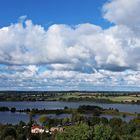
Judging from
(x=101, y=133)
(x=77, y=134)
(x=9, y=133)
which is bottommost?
(x=9, y=133)

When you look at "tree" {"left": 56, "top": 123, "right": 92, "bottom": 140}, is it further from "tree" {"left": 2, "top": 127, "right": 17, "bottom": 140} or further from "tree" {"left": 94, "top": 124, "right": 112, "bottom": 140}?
"tree" {"left": 2, "top": 127, "right": 17, "bottom": 140}

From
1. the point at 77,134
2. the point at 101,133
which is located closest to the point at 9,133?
the point at 101,133

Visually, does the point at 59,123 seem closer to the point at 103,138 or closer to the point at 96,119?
the point at 96,119

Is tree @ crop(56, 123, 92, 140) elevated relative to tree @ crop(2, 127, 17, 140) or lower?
elevated

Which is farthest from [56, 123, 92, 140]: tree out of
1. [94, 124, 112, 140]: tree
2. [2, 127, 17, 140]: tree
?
[2, 127, 17, 140]: tree

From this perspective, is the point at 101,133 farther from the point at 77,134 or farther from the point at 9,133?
the point at 9,133

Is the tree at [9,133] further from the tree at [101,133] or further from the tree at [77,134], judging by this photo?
the tree at [77,134]

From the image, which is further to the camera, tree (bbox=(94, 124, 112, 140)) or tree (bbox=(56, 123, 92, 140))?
tree (bbox=(94, 124, 112, 140))

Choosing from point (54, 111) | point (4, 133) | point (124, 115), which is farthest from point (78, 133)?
point (54, 111)

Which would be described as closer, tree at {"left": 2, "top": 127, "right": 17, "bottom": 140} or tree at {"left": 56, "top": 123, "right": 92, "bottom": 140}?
tree at {"left": 56, "top": 123, "right": 92, "bottom": 140}

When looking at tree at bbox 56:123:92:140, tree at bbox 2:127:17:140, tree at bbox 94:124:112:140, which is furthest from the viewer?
tree at bbox 2:127:17:140

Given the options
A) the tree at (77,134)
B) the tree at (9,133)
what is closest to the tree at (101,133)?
the tree at (77,134)

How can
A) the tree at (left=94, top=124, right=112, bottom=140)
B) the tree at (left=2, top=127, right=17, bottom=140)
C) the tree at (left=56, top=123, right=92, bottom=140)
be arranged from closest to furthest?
the tree at (left=56, top=123, right=92, bottom=140) → the tree at (left=94, top=124, right=112, bottom=140) → the tree at (left=2, top=127, right=17, bottom=140)
